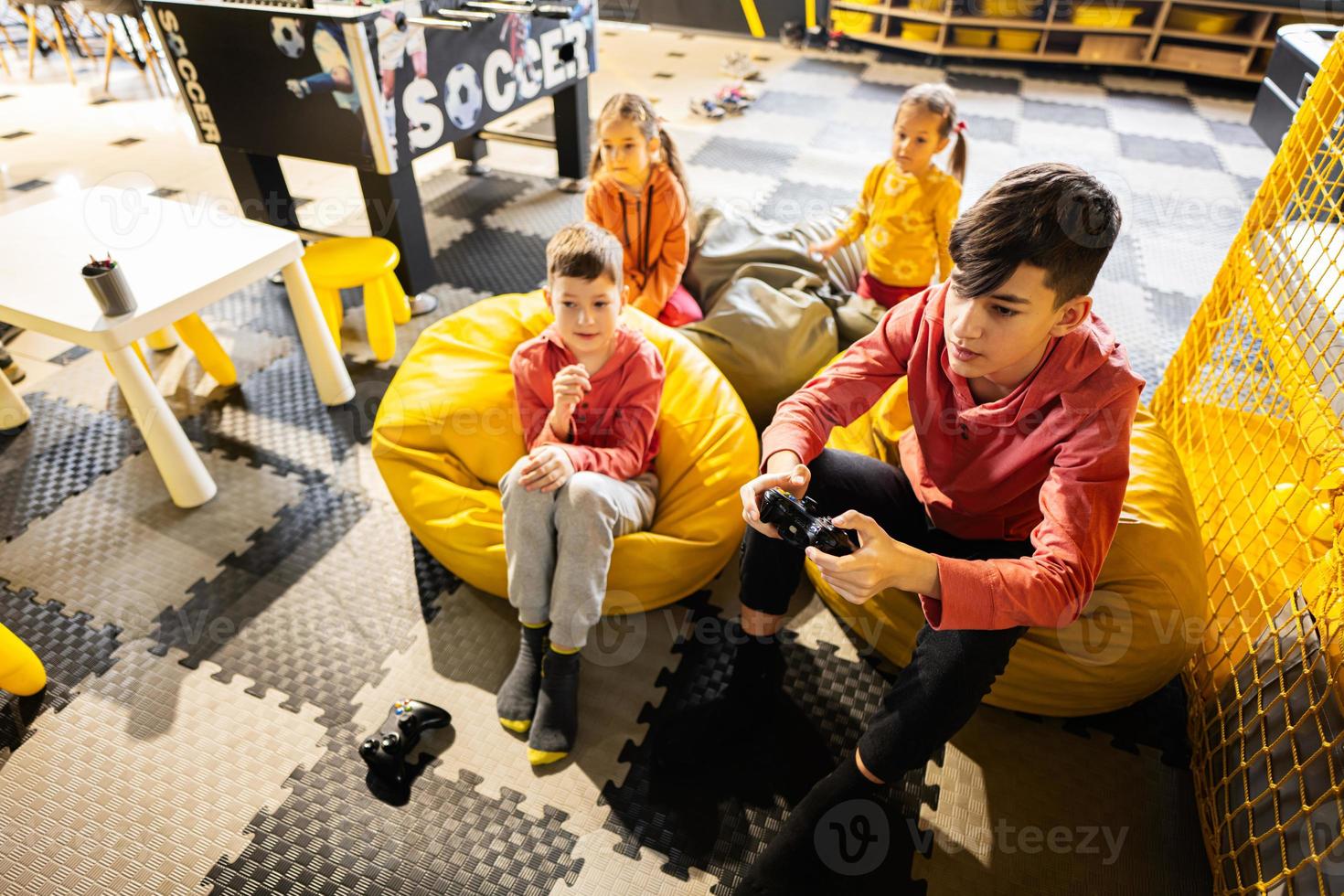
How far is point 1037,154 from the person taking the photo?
387 cm

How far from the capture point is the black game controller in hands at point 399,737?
4.32ft

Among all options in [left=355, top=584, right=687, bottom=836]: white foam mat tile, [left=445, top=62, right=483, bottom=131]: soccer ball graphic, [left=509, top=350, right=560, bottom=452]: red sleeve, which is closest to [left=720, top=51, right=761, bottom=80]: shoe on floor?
[left=445, top=62, right=483, bottom=131]: soccer ball graphic

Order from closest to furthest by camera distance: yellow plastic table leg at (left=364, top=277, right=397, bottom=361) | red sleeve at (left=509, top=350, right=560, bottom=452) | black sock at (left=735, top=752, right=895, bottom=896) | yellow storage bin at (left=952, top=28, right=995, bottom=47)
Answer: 1. black sock at (left=735, top=752, right=895, bottom=896)
2. red sleeve at (left=509, top=350, right=560, bottom=452)
3. yellow plastic table leg at (left=364, top=277, right=397, bottom=361)
4. yellow storage bin at (left=952, top=28, right=995, bottom=47)

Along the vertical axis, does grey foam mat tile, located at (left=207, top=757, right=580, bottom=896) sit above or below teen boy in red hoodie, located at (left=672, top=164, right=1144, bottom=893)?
below

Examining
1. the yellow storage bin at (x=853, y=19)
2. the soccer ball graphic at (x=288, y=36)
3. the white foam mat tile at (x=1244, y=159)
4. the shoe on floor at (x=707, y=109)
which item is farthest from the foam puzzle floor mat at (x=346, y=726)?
the yellow storage bin at (x=853, y=19)

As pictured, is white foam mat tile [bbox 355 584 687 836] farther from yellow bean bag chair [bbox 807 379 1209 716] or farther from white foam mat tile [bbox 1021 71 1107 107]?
white foam mat tile [bbox 1021 71 1107 107]

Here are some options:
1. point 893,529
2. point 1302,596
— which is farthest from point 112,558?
point 1302,596

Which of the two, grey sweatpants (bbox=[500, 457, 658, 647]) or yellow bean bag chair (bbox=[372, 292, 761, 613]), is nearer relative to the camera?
grey sweatpants (bbox=[500, 457, 658, 647])

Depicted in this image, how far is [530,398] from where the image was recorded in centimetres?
153

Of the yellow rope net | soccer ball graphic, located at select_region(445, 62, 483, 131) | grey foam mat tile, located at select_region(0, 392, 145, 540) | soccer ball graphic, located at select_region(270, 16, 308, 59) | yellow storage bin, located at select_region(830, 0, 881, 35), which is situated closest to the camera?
the yellow rope net

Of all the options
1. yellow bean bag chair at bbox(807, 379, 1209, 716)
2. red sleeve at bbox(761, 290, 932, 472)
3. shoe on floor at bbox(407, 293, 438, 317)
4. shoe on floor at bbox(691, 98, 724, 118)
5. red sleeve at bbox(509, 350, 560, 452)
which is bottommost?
shoe on floor at bbox(407, 293, 438, 317)

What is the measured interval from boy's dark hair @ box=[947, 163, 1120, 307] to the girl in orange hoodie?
4.17ft

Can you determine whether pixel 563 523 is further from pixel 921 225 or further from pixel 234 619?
pixel 921 225

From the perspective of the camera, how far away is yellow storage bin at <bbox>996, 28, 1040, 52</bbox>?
512 cm
